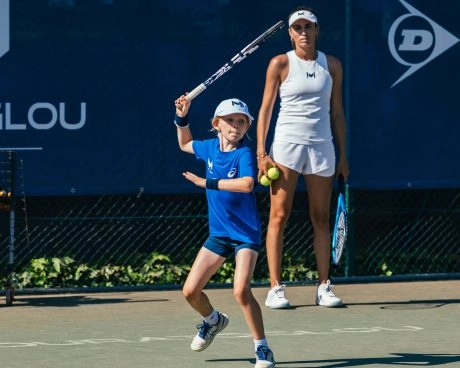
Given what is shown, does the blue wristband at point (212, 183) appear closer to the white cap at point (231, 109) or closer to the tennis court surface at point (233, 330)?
the white cap at point (231, 109)

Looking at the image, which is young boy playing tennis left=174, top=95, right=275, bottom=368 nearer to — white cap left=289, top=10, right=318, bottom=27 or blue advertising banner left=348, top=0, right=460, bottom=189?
white cap left=289, top=10, right=318, bottom=27

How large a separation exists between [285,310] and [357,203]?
6.23 ft

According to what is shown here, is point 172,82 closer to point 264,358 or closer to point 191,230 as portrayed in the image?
point 191,230

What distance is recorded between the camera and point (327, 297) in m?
10.2

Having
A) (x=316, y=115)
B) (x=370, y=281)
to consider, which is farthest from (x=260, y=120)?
(x=370, y=281)

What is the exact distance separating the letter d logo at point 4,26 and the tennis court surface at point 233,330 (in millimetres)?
1949

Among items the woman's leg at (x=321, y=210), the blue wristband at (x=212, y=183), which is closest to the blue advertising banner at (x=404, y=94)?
the woman's leg at (x=321, y=210)

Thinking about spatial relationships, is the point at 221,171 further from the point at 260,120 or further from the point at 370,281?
the point at 370,281

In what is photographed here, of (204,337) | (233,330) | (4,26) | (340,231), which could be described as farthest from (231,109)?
(4,26)

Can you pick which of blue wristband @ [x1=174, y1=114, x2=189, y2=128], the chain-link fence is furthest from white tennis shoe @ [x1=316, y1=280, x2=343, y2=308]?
blue wristband @ [x1=174, y1=114, x2=189, y2=128]

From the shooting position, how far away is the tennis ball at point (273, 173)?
393 inches

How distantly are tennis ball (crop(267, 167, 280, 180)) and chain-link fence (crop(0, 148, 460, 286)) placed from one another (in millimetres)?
1400

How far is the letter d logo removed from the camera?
35.0 ft

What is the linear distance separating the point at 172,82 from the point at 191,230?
1261 millimetres
